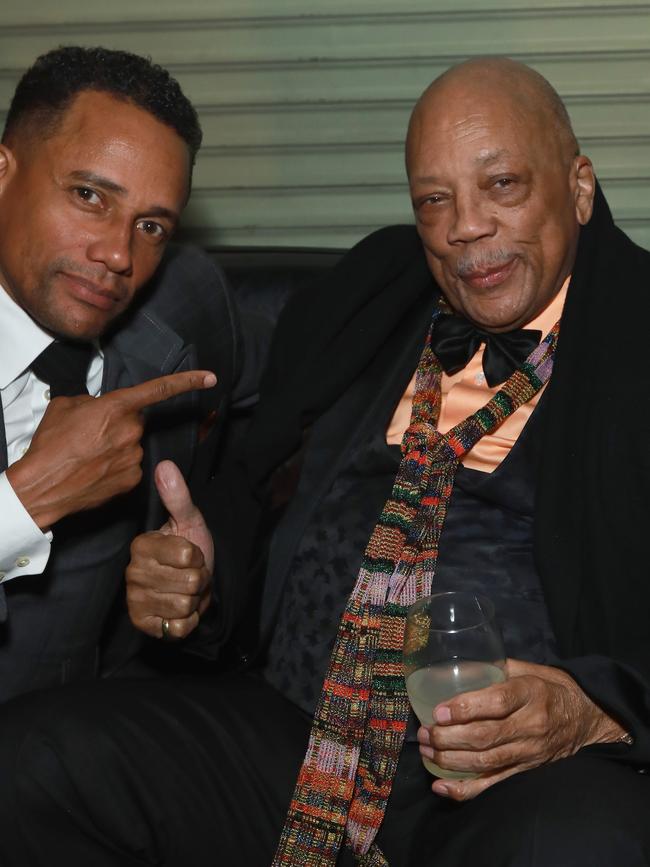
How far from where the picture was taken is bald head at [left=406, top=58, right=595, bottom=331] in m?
2.04

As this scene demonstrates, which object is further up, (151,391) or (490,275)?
(490,275)

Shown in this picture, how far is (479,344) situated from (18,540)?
35.6 inches

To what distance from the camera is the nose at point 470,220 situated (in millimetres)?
2035

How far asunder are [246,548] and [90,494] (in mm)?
362

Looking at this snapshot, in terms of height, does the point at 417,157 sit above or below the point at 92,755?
above

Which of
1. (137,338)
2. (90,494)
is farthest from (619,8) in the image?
(90,494)

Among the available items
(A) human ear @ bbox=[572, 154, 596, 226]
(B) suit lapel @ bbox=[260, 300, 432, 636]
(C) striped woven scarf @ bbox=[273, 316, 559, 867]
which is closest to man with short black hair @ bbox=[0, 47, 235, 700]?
(B) suit lapel @ bbox=[260, 300, 432, 636]

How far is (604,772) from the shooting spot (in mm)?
1600

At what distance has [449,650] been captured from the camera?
1.55 metres

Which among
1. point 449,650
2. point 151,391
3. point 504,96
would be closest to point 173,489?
point 151,391

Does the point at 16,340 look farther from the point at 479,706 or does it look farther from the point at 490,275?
the point at 479,706

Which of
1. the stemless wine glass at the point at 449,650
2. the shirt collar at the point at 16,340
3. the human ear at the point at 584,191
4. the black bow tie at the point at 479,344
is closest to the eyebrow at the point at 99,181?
the shirt collar at the point at 16,340

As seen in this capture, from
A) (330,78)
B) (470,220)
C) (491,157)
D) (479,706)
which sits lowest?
(479,706)

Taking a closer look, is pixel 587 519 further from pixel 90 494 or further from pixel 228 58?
pixel 228 58
